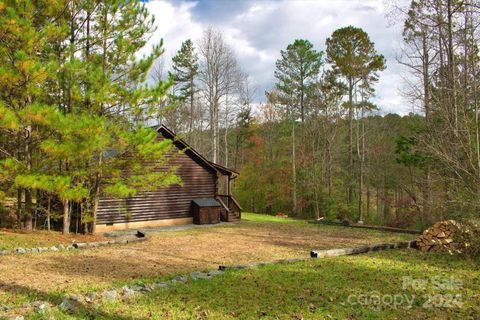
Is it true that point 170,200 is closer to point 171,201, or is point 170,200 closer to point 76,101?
point 171,201

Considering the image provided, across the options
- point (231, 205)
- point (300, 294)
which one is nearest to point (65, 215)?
point (300, 294)

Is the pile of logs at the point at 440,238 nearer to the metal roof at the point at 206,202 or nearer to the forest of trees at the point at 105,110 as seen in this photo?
the forest of trees at the point at 105,110

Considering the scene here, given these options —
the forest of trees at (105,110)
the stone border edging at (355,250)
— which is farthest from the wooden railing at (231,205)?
the stone border edging at (355,250)

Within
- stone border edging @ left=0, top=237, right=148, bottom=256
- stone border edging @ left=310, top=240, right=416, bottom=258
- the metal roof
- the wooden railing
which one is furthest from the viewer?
the wooden railing

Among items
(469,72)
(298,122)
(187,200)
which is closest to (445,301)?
(469,72)

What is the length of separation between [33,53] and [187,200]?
10.4 meters

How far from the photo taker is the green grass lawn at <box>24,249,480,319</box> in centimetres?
554

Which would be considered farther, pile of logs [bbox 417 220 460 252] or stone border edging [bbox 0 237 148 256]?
pile of logs [bbox 417 220 460 252]

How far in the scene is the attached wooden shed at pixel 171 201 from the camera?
16.3m

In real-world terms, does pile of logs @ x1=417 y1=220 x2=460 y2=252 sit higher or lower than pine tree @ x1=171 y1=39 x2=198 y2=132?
lower

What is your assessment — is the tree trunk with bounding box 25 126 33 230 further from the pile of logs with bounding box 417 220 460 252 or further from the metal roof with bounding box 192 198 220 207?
the pile of logs with bounding box 417 220 460 252

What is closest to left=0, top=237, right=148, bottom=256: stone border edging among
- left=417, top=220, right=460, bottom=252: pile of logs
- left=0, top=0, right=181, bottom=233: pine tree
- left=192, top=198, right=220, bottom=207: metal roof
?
left=0, top=0, right=181, bottom=233: pine tree

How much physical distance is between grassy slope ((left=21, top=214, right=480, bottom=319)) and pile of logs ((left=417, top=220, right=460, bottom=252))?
1.63 metres

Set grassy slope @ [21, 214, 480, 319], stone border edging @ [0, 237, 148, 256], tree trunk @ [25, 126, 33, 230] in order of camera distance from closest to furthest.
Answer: grassy slope @ [21, 214, 480, 319]
stone border edging @ [0, 237, 148, 256]
tree trunk @ [25, 126, 33, 230]
